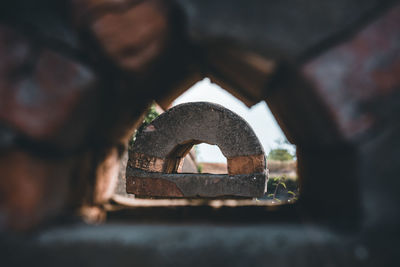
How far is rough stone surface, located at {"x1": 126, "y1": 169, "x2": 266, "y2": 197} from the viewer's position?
339cm

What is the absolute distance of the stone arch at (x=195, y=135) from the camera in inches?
139

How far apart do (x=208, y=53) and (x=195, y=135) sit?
113 inches

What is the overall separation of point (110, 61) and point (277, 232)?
2.26 ft

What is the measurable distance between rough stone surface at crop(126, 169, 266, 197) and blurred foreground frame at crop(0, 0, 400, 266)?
266cm

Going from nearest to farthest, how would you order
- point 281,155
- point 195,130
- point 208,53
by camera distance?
point 208,53 → point 195,130 → point 281,155

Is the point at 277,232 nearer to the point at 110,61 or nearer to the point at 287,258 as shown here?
the point at 287,258

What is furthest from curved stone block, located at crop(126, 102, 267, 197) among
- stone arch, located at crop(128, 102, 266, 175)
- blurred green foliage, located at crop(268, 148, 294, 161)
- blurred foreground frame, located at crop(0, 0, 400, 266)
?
blurred green foliage, located at crop(268, 148, 294, 161)

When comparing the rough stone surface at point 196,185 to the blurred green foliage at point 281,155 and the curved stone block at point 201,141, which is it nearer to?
the curved stone block at point 201,141

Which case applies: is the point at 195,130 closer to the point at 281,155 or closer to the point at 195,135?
the point at 195,135

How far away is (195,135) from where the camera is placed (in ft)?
12.0

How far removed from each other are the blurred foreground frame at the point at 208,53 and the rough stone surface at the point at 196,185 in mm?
2657

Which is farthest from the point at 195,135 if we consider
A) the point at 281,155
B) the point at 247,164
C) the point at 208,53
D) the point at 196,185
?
the point at 281,155

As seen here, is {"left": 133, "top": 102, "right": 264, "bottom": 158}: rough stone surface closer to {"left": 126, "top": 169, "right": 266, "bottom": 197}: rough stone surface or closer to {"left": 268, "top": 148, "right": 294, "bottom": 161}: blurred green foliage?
{"left": 126, "top": 169, "right": 266, "bottom": 197}: rough stone surface

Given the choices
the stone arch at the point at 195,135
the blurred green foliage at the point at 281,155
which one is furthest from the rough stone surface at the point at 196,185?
the blurred green foliage at the point at 281,155
